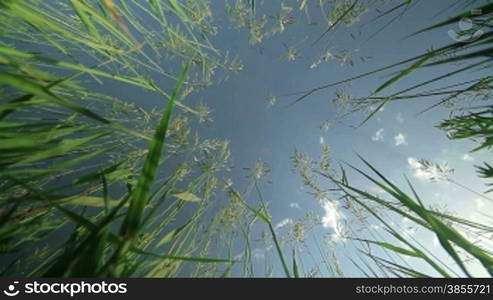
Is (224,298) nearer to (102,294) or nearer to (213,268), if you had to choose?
(102,294)

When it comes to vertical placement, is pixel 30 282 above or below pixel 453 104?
below

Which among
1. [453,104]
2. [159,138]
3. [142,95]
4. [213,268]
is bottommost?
[159,138]

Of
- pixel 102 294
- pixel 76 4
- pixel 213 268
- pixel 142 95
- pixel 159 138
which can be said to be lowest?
pixel 102 294

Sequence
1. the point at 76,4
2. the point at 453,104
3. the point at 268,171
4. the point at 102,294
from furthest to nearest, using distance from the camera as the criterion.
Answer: the point at 268,171
the point at 453,104
the point at 76,4
the point at 102,294

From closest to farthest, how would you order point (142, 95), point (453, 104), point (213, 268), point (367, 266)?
point (367, 266) → point (213, 268) → point (453, 104) → point (142, 95)

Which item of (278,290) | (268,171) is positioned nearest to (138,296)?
(278,290)

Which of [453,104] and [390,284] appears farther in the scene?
[453,104]

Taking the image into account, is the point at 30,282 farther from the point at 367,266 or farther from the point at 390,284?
the point at 367,266

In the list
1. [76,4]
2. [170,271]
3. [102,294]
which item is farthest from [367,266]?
[76,4]

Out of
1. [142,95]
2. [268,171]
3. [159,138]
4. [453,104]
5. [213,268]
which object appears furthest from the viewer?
[142,95]
